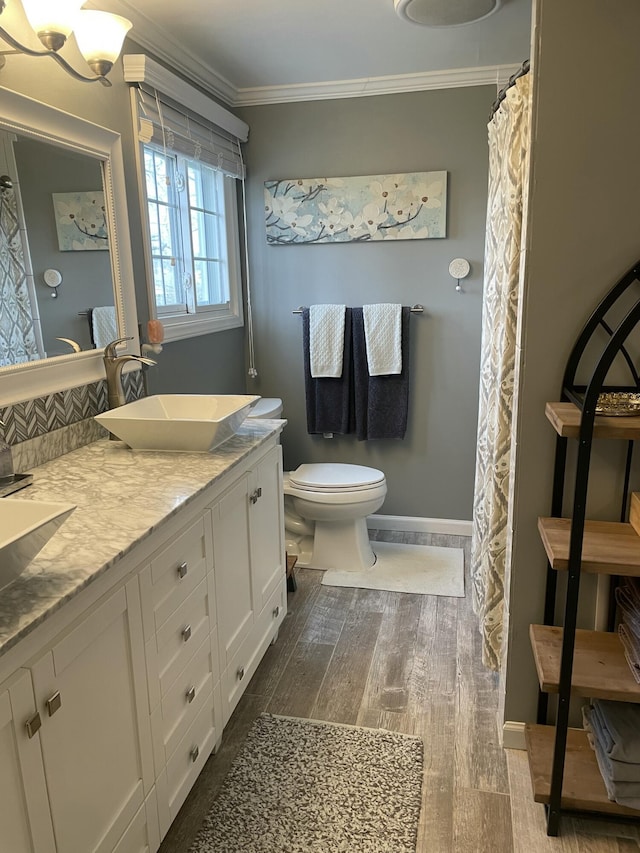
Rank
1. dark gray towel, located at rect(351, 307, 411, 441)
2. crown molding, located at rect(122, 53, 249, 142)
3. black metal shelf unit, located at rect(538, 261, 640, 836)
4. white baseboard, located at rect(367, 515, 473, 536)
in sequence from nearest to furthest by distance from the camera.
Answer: black metal shelf unit, located at rect(538, 261, 640, 836) < crown molding, located at rect(122, 53, 249, 142) < dark gray towel, located at rect(351, 307, 411, 441) < white baseboard, located at rect(367, 515, 473, 536)

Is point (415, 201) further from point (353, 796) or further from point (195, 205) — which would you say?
point (353, 796)

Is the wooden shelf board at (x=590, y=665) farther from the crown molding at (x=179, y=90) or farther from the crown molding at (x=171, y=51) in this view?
the crown molding at (x=171, y=51)

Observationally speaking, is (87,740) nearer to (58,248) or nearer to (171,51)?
(58,248)

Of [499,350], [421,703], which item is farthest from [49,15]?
[421,703]

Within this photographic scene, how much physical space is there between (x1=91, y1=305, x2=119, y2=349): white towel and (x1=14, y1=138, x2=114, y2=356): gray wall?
33 mm

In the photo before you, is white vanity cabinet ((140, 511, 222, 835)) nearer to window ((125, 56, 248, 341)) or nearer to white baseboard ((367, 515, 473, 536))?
window ((125, 56, 248, 341))

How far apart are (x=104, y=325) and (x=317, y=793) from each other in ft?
5.25

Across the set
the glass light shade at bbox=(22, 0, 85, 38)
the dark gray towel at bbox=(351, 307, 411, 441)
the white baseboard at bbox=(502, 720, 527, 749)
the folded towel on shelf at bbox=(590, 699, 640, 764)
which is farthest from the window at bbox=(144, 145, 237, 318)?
the folded towel on shelf at bbox=(590, 699, 640, 764)

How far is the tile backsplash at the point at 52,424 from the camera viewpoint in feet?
5.79

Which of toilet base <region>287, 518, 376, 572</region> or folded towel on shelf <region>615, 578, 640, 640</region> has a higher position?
folded towel on shelf <region>615, 578, 640, 640</region>

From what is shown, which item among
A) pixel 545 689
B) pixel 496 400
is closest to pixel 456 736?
pixel 545 689

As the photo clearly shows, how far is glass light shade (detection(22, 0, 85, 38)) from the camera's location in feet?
5.24

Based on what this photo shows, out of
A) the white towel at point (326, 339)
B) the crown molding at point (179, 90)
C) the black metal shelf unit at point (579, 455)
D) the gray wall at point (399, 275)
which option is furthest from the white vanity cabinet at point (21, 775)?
the gray wall at point (399, 275)

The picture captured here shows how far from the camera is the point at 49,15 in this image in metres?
1.61
